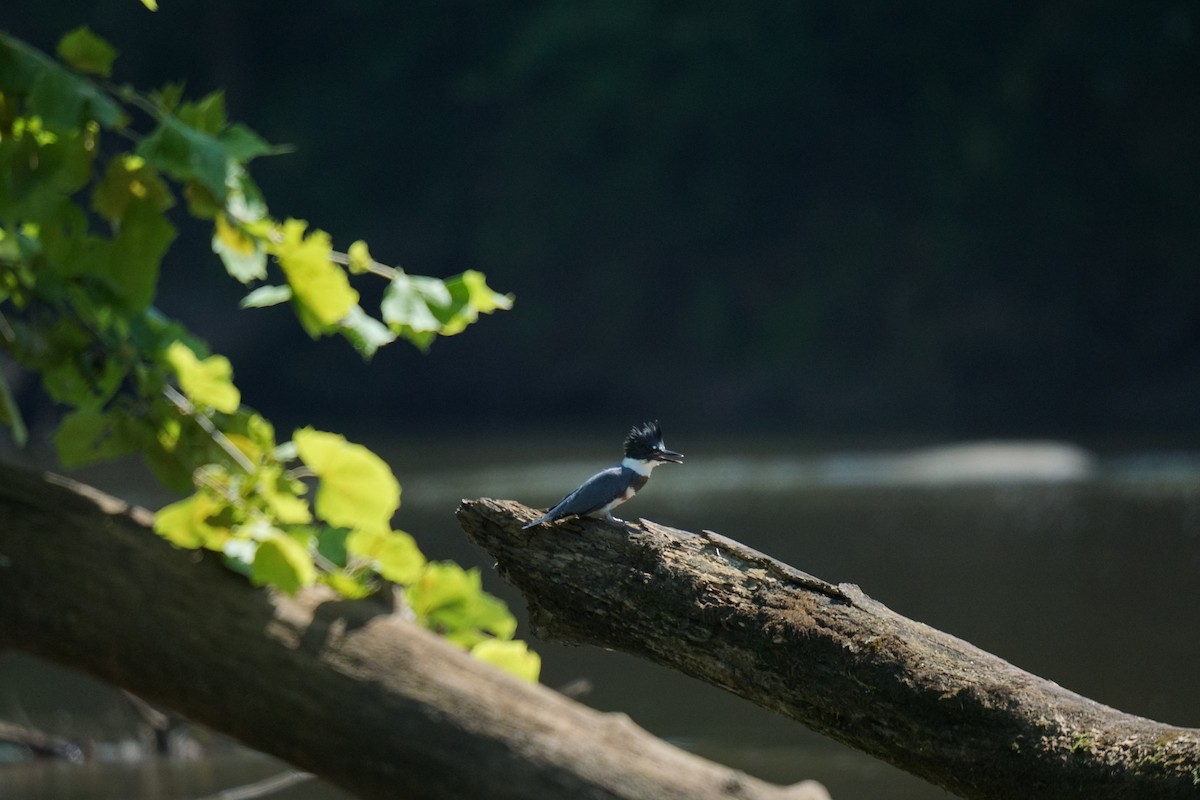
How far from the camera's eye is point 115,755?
6.77m

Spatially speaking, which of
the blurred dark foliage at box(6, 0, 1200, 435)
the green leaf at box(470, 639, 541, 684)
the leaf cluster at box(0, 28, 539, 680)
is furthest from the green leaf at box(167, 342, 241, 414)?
the blurred dark foliage at box(6, 0, 1200, 435)

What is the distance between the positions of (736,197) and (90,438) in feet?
98.7

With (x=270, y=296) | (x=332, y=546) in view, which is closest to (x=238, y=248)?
(x=270, y=296)

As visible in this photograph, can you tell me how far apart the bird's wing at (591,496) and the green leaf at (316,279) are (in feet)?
1.63

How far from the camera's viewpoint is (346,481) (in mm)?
2271

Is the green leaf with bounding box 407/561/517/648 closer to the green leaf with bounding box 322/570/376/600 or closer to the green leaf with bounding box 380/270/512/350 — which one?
the green leaf with bounding box 322/570/376/600

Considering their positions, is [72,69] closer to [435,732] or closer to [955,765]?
[435,732]

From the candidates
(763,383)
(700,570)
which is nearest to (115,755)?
(700,570)

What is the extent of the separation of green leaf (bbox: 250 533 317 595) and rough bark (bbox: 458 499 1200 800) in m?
0.37

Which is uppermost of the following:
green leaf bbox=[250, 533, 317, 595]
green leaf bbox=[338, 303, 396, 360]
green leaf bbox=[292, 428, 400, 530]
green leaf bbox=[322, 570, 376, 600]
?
green leaf bbox=[338, 303, 396, 360]

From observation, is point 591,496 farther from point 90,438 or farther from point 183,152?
point 90,438

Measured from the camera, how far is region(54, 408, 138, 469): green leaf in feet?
7.55

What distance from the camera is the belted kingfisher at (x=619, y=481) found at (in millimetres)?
1967

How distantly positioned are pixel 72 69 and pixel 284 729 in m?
1.12
